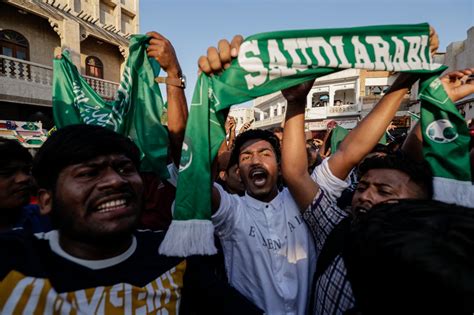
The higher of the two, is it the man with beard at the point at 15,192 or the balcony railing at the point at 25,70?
the balcony railing at the point at 25,70

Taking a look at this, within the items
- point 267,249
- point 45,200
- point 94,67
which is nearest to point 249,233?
point 267,249

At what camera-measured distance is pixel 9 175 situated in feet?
6.60

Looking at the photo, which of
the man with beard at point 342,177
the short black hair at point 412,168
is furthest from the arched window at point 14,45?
the short black hair at point 412,168

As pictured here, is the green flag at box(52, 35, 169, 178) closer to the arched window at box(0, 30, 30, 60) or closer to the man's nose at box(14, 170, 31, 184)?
the man's nose at box(14, 170, 31, 184)

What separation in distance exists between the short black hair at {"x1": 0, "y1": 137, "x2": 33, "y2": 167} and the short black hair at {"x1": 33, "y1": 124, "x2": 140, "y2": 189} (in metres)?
1.10

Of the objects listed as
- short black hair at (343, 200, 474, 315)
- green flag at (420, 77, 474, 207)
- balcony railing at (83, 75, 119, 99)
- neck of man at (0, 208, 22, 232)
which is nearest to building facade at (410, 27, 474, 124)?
green flag at (420, 77, 474, 207)

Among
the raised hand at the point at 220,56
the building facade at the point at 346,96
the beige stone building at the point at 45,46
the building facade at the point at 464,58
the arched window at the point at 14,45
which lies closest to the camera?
the raised hand at the point at 220,56

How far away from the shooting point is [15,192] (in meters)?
2.00

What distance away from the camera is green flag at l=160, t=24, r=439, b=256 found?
4.34ft

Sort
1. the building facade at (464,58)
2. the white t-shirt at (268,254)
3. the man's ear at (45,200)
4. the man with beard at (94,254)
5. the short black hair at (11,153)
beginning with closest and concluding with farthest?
1. the man with beard at (94,254)
2. the man's ear at (45,200)
3. the white t-shirt at (268,254)
4. the short black hair at (11,153)
5. the building facade at (464,58)

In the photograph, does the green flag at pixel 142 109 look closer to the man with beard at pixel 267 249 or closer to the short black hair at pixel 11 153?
the man with beard at pixel 267 249

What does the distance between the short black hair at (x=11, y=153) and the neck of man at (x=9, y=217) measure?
34cm

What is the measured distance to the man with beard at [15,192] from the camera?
195cm

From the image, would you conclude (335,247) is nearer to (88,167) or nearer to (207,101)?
(207,101)
